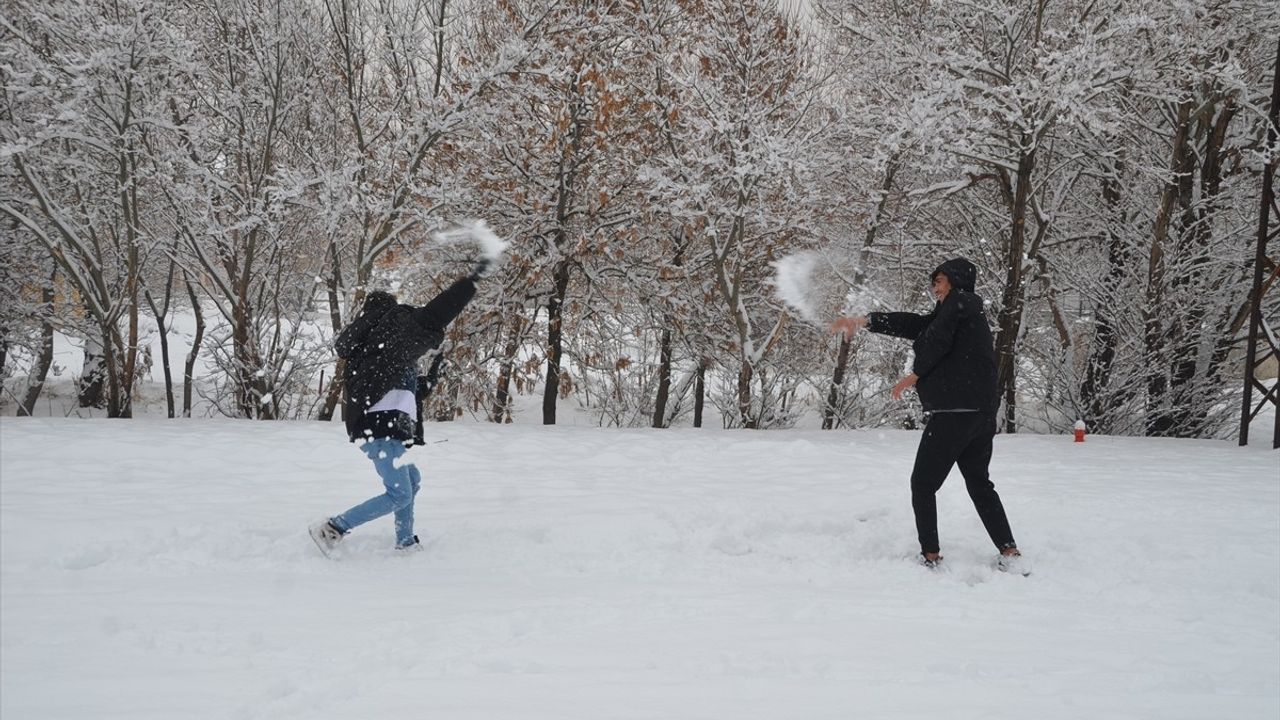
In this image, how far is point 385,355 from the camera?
441 cm

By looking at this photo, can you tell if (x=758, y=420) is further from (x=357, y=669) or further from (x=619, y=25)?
(x=357, y=669)

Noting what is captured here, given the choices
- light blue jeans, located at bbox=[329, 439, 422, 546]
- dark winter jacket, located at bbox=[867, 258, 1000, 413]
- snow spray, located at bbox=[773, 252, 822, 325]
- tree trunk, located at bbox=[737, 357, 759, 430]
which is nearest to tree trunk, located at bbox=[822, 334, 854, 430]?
snow spray, located at bbox=[773, 252, 822, 325]

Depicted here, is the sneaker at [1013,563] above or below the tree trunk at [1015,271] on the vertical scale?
below

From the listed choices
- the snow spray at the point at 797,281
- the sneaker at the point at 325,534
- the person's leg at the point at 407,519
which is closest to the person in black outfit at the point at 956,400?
the person's leg at the point at 407,519

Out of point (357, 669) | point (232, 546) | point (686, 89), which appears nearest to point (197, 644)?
point (357, 669)

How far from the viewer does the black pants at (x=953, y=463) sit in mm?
4359

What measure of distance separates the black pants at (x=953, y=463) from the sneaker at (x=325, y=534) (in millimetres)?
3157

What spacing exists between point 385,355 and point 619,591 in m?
1.76

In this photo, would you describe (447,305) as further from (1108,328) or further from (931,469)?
(1108,328)

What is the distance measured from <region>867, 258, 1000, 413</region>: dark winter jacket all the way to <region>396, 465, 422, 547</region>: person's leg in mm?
2839

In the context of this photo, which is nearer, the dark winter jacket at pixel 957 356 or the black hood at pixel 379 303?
the dark winter jacket at pixel 957 356

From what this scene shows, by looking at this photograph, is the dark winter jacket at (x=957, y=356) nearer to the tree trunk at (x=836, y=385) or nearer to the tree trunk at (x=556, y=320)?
the tree trunk at (x=556, y=320)

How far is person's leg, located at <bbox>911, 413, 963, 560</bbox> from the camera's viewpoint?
4371 millimetres

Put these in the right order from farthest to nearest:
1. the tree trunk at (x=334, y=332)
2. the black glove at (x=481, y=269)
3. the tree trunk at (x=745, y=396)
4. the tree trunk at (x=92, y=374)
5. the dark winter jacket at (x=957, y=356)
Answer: the tree trunk at (x=92, y=374), the tree trunk at (x=745, y=396), the tree trunk at (x=334, y=332), the black glove at (x=481, y=269), the dark winter jacket at (x=957, y=356)
